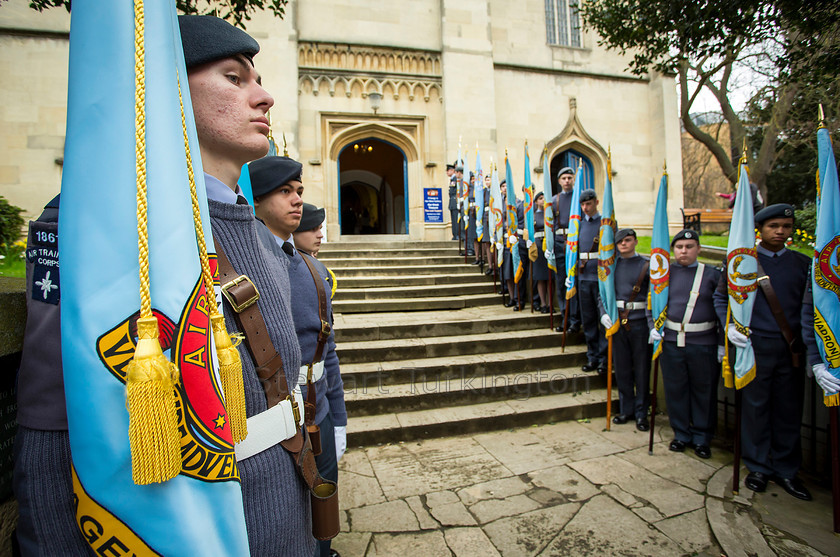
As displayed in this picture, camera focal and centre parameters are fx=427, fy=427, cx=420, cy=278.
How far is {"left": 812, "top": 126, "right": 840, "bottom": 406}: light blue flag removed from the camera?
9.77 feet

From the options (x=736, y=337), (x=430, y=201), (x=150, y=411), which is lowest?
(x=736, y=337)

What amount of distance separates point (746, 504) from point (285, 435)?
3618mm

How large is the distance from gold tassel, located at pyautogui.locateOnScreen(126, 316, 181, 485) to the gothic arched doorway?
45.6 ft

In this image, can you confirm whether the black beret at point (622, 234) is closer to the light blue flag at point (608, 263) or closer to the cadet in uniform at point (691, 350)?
the light blue flag at point (608, 263)

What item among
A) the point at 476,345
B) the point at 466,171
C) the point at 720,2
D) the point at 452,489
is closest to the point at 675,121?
the point at 466,171

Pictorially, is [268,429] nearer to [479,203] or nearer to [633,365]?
[633,365]

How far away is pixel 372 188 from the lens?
20.4 meters

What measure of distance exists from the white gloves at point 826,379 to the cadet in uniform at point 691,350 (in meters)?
0.85

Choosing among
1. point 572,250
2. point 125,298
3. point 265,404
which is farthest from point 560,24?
point 125,298

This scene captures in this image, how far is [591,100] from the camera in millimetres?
13453

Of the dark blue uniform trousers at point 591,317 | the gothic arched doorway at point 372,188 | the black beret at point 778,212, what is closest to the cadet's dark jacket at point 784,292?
the black beret at point 778,212

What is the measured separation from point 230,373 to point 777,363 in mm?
4163

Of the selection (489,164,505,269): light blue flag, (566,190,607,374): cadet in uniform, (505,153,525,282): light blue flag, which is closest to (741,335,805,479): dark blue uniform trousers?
(566,190,607,374): cadet in uniform

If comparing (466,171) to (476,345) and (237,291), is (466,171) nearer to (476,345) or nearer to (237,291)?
(476,345)
